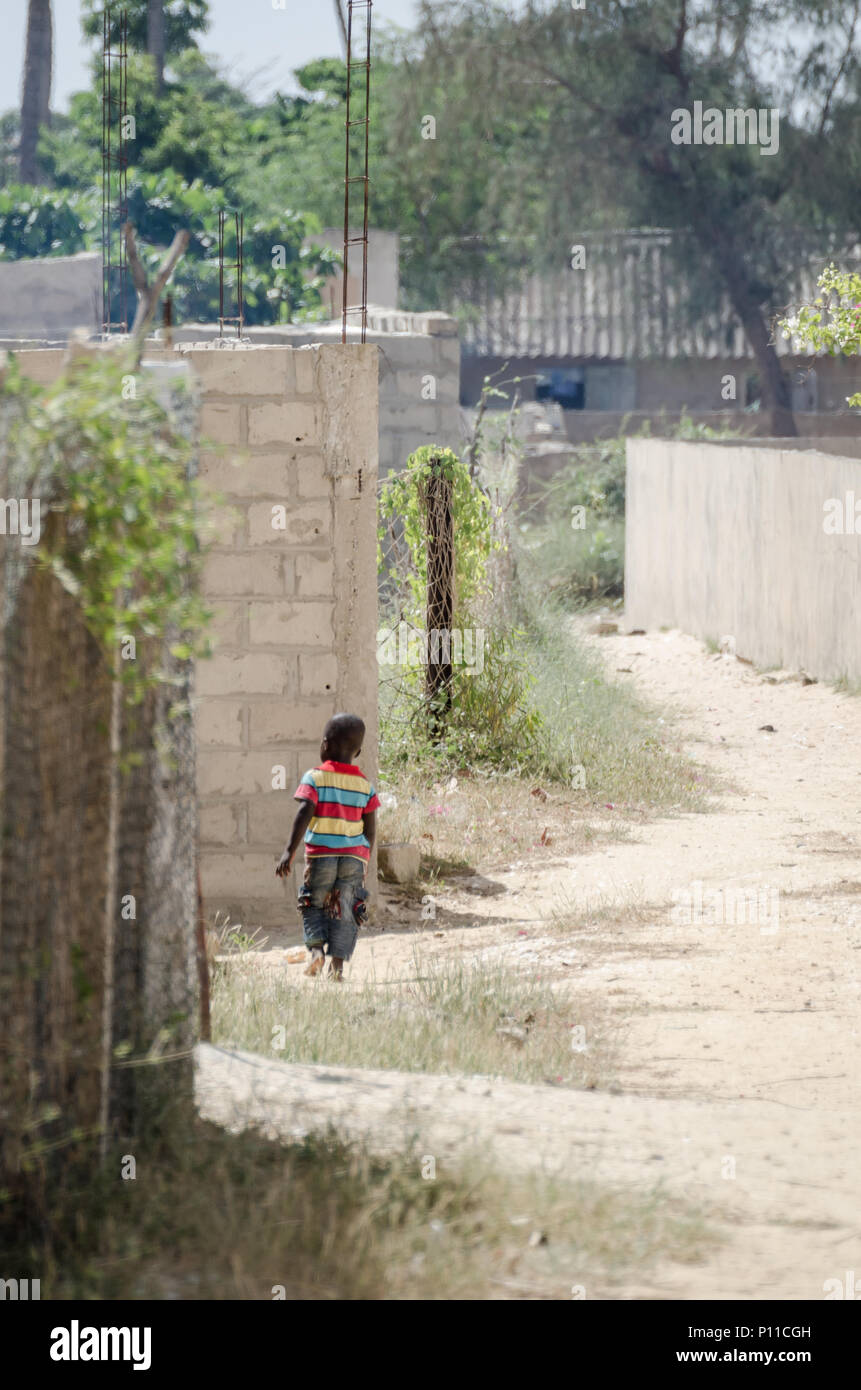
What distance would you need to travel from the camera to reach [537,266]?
31.9 m

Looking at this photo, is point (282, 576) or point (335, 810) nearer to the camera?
point (335, 810)

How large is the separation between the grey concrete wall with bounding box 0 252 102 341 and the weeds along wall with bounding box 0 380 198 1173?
19.2 metres

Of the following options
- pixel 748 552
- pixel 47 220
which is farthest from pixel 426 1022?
pixel 47 220

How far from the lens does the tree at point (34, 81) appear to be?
31234 mm

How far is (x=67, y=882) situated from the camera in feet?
10.8

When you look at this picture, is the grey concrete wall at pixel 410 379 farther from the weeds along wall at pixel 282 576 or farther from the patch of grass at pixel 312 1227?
the patch of grass at pixel 312 1227

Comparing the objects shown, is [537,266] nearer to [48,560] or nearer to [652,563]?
[652,563]

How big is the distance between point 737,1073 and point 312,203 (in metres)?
30.5

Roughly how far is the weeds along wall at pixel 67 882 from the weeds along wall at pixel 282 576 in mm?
3730

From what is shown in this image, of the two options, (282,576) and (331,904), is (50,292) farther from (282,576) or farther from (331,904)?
(331,904)

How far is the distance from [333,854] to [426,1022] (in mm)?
1256

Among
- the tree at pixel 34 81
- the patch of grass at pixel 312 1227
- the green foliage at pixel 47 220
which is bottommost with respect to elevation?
the patch of grass at pixel 312 1227

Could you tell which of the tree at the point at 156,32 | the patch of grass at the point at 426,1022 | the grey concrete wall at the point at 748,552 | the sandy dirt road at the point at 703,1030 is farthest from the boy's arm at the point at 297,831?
the tree at the point at 156,32

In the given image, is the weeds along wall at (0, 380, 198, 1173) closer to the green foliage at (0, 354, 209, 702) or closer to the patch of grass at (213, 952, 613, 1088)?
the green foliage at (0, 354, 209, 702)
